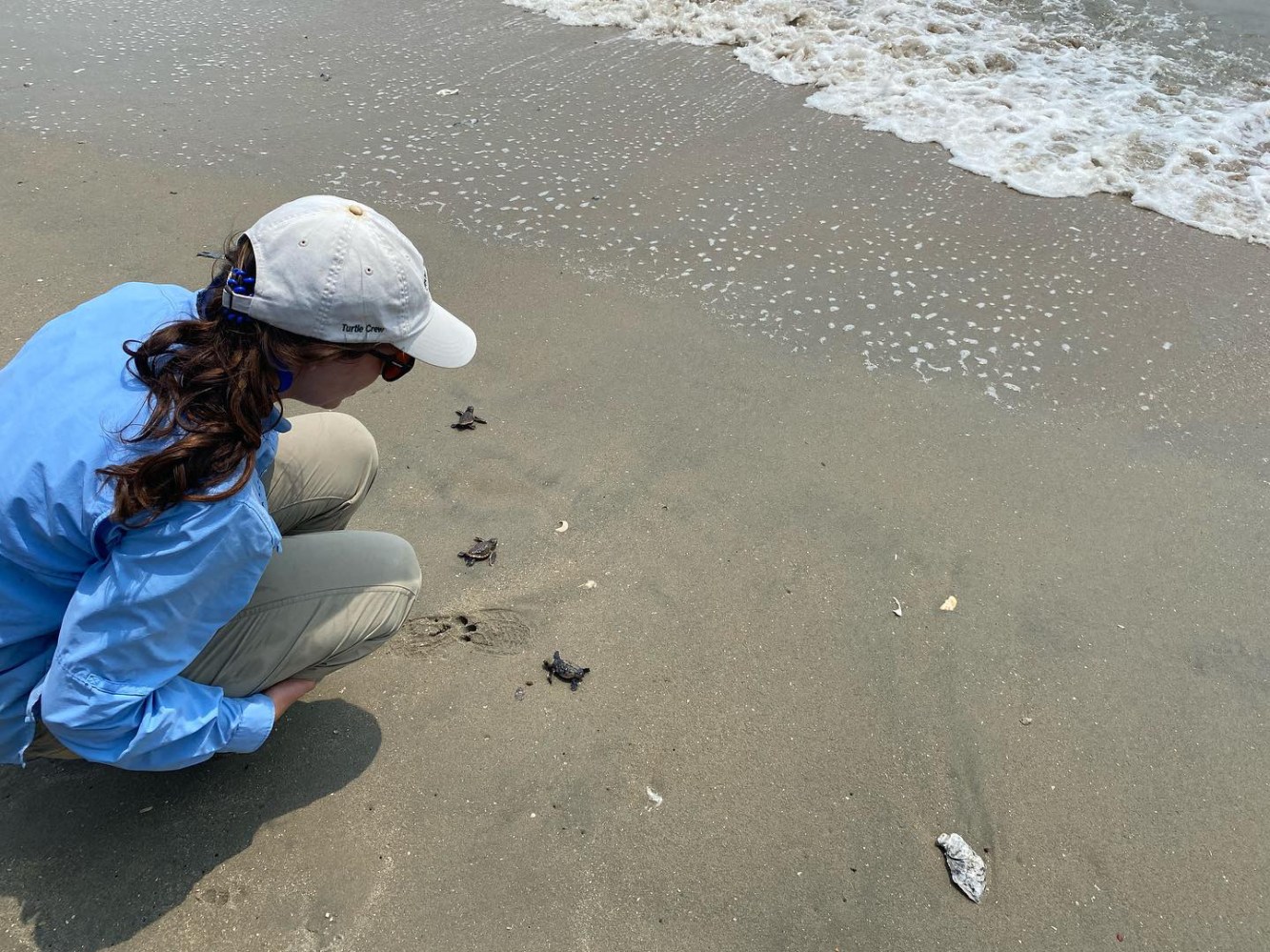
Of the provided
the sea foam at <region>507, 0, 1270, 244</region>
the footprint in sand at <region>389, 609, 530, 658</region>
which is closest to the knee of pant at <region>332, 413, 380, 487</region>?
the footprint in sand at <region>389, 609, 530, 658</region>

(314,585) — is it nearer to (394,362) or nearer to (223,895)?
(394,362)

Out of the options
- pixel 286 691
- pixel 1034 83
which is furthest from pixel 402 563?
pixel 1034 83

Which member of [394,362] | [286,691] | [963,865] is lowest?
[963,865]

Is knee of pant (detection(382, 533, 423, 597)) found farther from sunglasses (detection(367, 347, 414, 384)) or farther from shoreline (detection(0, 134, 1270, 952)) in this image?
sunglasses (detection(367, 347, 414, 384))

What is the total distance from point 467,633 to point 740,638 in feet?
2.32

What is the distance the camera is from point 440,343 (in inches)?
64.3

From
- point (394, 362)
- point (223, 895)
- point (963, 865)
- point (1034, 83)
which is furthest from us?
point (1034, 83)

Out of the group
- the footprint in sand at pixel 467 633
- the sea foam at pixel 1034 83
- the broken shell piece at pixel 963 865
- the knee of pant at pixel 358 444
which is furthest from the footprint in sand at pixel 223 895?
the sea foam at pixel 1034 83

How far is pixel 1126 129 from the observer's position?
16.5 ft

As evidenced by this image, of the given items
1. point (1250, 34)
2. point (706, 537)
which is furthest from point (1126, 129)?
point (706, 537)

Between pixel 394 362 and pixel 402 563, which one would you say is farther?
pixel 402 563

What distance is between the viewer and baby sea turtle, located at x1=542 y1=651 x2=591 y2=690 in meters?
2.17

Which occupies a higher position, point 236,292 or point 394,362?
point 236,292

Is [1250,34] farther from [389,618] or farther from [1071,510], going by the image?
[389,618]
